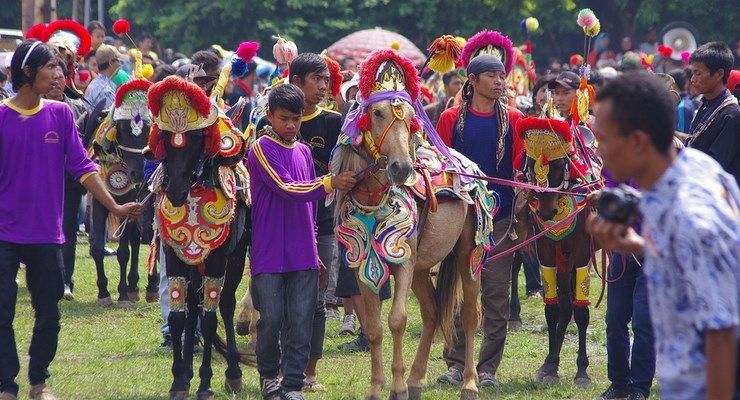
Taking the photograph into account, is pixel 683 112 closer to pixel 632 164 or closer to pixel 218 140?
pixel 218 140

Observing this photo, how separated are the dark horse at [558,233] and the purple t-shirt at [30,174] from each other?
3.34 metres

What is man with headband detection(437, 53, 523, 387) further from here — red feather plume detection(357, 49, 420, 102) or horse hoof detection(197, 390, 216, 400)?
horse hoof detection(197, 390, 216, 400)

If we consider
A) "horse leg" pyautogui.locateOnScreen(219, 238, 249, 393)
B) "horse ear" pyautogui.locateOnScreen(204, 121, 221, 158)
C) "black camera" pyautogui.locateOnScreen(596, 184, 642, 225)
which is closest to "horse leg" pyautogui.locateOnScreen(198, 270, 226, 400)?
"horse leg" pyautogui.locateOnScreen(219, 238, 249, 393)

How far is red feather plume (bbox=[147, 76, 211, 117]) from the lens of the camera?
25.5 feet

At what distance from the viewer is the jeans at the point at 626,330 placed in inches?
305

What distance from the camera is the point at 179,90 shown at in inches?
307

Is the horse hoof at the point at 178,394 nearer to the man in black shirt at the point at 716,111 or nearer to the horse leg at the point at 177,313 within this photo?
the horse leg at the point at 177,313

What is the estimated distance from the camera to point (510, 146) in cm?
932

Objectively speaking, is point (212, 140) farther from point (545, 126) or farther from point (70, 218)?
point (70, 218)

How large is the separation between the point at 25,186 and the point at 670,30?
70.9 ft

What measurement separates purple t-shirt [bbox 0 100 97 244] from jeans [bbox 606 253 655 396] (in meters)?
3.57

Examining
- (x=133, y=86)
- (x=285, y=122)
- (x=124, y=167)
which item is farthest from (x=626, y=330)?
Answer: (x=124, y=167)

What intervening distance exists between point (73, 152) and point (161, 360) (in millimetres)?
2562

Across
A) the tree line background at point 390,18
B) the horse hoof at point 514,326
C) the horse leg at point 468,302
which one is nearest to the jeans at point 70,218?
the horse hoof at point 514,326
